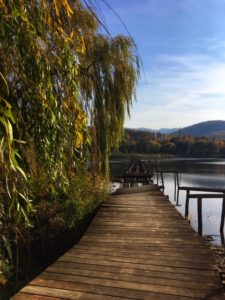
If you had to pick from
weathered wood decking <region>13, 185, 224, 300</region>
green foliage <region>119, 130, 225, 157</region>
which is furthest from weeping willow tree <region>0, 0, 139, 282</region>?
green foliage <region>119, 130, 225, 157</region>

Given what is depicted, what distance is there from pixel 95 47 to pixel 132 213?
6604 mm

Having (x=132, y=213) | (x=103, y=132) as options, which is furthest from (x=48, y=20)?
(x=103, y=132)

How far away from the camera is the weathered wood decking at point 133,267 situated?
14.5 ft

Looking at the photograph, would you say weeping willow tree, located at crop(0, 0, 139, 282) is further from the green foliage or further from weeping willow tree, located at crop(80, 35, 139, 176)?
the green foliage

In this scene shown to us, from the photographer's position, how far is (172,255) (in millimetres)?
5867

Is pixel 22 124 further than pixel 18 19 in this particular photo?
Yes

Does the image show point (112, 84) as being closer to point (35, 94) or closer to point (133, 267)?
point (133, 267)

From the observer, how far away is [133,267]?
17.5 feet

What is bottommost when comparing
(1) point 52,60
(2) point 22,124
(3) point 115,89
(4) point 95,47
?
(2) point 22,124

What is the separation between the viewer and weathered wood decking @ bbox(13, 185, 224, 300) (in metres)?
4.42

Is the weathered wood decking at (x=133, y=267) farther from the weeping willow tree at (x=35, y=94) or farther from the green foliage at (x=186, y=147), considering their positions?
the green foliage at (x=186, y=147)

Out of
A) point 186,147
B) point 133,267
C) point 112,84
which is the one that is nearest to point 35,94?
point 133,267

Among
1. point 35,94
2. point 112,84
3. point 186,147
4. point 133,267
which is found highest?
point 112,84

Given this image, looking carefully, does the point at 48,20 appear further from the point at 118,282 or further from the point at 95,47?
the point at 95,47
